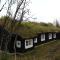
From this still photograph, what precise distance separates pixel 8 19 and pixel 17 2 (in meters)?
2.21

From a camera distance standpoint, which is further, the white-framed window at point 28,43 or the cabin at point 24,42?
the white-framed window at point 28,43

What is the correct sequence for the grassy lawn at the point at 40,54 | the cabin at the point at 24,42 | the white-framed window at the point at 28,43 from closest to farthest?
the grassy lawn at the point at 40,54, the cabin at the point at 24,42, the white-framed window at the point at 28,43

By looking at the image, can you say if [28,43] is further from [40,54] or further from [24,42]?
[40,54]

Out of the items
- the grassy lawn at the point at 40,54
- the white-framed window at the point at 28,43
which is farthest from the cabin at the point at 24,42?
the grassy lawn at the point at 40,54

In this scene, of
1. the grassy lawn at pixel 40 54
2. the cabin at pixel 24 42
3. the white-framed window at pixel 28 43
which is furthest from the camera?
the white-framed window at pixel 28 43

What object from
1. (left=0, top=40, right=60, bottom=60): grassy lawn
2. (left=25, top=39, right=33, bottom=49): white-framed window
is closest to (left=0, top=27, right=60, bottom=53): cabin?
(left=25, top=39, right=33, bottom=49): white-framed window

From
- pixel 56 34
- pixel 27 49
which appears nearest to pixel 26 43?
pixel 27 49

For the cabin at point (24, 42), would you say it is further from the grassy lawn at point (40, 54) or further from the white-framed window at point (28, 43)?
the grassy lawn at point (40, 54)

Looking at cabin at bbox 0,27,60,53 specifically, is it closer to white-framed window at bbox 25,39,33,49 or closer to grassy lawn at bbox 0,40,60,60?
white-framed window at bbox 25,39,33,49

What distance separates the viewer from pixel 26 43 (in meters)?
25.8

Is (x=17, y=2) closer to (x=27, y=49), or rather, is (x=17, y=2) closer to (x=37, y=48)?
(x=27, y=49)

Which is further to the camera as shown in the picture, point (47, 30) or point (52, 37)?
point (52, 37)

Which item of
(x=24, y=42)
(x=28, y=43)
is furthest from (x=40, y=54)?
(x=28, y=43)

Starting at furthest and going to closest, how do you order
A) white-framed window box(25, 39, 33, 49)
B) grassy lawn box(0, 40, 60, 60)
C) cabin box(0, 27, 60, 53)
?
white-framed window box(25, 39, 33, 49)
cabin box(0, 27, 60, 53)
grassy lawn box(0, 40, 60, 60)
